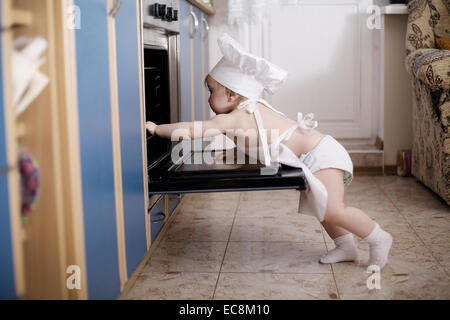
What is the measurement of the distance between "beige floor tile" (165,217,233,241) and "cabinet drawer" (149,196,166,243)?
6.1 inches

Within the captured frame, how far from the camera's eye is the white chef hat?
1726 millimetres

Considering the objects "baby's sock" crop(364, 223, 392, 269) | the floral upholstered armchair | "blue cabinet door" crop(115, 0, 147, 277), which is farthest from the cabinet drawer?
the floral upholstered armchair

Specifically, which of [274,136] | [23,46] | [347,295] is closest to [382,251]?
[347,295]

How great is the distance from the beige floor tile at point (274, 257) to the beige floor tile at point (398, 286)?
112 millimetres

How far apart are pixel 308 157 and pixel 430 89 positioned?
3.31 ft

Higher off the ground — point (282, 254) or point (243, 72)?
point (243, 72)

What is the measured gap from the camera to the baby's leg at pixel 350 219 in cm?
163

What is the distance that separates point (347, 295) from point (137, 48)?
883mm

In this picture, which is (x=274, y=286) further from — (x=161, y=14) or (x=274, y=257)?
(x=161, y=14)

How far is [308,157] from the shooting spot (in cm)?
173

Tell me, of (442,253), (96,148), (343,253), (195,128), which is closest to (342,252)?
(343,253)

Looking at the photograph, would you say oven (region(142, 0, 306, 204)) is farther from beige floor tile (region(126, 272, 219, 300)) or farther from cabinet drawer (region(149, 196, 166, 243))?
beige floor tile (region(126, 272, 219, 300))

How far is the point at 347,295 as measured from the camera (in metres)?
1.50
